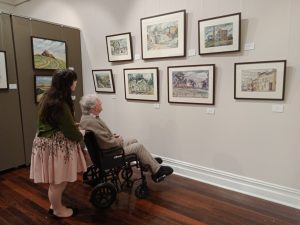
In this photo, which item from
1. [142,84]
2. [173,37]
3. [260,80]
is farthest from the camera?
[142,84]

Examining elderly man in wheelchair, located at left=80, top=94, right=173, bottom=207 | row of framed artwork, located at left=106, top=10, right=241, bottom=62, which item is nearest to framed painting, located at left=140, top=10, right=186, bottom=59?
A: row of framed artwork, located at left=106, top=10, right=241, bottom=62

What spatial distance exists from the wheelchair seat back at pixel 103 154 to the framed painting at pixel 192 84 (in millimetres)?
1207

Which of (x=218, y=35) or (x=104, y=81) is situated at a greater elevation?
(x=218, y=35)

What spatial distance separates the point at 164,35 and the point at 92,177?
222 cm

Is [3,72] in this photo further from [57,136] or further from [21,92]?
[57,136]

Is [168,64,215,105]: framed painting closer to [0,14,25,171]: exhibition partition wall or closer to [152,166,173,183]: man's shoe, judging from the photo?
[152,166,173,183]: man's shoe

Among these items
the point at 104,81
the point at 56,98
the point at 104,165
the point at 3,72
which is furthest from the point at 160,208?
the point at 3,72

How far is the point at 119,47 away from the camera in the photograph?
12.6 ft

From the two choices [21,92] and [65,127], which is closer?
[65,127]

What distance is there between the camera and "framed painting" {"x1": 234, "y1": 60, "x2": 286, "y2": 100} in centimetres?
253

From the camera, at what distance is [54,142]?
2.23 m

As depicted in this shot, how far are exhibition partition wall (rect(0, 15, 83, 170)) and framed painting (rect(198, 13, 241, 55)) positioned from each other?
2594 millimetres

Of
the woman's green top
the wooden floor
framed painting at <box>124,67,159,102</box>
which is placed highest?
framed painting at <box>124,67,159,102</box>

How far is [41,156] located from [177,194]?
1659 millimetres
